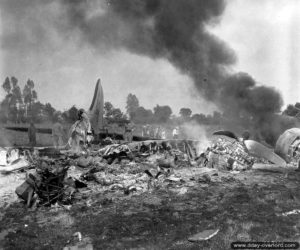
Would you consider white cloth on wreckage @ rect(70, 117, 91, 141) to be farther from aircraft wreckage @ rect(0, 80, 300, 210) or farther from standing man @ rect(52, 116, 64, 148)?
standing man @ rect(52, 116, 64, 148)

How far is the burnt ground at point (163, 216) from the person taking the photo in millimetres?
5188

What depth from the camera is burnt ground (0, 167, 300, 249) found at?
5188 mm

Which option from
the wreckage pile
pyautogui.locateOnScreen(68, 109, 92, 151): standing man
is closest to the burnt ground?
the wreckage pile

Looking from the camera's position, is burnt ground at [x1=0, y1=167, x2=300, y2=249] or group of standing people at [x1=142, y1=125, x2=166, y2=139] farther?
group of standing people at [x1=142, y1=125, x2=166, y2=139]

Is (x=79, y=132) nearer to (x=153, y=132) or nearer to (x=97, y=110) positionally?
(x=97, y=110)

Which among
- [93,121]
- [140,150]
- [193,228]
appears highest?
[93,121]

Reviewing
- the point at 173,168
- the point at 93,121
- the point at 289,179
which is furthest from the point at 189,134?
the point at 289,179

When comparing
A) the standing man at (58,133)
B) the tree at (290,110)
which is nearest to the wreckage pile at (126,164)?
the standing man at (58,133)

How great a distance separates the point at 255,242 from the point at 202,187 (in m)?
3.71

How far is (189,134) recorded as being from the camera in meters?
22.0

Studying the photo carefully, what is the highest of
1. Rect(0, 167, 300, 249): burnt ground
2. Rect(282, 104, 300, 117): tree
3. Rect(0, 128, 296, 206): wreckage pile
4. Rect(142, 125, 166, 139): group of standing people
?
Rect(282, 104, 300, 117): tree

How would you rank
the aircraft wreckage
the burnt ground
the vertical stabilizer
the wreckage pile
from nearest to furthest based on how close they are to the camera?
the burnt ground
the wreckage pile
the aircraft wreckage
the vertical stabilizer

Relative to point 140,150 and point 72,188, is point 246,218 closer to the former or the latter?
point 72,188

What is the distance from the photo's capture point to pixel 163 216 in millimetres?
6289
